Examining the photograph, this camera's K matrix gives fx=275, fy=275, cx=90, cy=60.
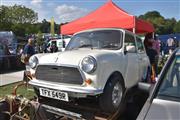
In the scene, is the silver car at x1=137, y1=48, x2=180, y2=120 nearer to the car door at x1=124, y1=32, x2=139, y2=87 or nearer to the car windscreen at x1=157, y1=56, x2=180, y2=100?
the car windscreen at x1=157, y1=56, x2=180, y2=100

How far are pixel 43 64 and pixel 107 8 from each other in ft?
29.1

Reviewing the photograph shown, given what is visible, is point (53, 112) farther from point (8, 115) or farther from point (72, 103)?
point (8, 115)

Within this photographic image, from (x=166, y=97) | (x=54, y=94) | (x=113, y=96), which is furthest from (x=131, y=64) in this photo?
(x=166, y=97)

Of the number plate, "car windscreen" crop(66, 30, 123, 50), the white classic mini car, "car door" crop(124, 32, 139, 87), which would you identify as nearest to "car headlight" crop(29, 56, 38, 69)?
the white classic mini car

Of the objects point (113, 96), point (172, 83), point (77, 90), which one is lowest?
point (113, 96)

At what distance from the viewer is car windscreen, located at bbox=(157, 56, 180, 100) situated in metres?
2.97

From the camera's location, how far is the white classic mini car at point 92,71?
177 inches

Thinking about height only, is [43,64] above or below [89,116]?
above

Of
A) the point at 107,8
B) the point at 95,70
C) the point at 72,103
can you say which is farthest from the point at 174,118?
the point at 107,8

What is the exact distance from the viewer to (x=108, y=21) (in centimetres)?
1219

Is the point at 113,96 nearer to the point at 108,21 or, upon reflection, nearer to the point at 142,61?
the point at 142,61

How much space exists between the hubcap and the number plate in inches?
32.9

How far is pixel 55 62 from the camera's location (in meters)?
4.80

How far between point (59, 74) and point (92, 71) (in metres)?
0.64
